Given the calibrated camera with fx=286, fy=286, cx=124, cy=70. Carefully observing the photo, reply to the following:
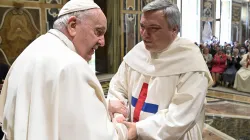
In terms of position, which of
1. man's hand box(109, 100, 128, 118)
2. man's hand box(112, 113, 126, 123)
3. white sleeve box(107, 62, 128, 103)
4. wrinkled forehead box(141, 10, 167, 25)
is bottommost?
man's hand box(112, 113, 126, 123)

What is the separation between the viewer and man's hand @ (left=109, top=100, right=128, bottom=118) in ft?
5.98

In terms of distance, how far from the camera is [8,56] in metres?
6.43

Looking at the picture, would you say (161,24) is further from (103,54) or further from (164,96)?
(103,54)

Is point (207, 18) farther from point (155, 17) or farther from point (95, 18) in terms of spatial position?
point (95, 18)

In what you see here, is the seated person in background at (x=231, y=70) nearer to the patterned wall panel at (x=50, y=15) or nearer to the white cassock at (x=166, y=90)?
the patterned wall panel at (x=50, y=15)

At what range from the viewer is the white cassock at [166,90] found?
1.67 metres

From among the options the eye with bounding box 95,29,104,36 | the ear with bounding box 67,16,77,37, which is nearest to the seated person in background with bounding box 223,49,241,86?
the eye with bounding box 95,29,104,36

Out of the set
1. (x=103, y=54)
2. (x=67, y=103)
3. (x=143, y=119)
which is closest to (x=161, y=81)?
(x=143, y=119)

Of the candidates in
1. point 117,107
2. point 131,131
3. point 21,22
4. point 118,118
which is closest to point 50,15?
point 21,22

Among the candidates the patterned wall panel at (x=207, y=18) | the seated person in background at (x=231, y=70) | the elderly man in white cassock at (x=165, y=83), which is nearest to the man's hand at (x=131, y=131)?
the elderly man in white cassock at (x=165, y=83)

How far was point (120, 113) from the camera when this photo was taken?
1.82 m

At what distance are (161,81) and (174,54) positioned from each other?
0.21 metres

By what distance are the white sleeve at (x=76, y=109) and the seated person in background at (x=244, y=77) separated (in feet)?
26.4

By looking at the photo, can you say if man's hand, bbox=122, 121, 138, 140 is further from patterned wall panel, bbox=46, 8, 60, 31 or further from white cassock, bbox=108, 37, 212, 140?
patterned wall panel, bbox=46, 8, 60, 31
